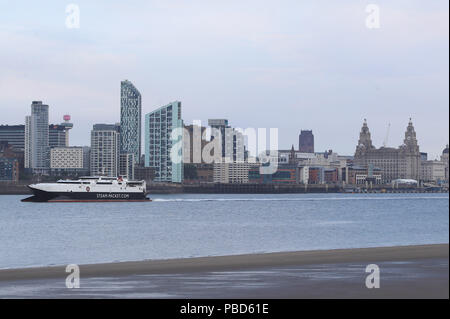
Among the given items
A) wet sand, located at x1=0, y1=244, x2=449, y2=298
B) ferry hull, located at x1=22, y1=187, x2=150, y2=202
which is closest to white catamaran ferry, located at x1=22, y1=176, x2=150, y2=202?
ferry hull, located at x1=22, y1=187, x2=150, y2=202

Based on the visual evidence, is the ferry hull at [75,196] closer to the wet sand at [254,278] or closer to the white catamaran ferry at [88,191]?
the white catamaran ferry at [88,191]

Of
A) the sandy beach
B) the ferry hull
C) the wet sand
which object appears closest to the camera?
the wet sand

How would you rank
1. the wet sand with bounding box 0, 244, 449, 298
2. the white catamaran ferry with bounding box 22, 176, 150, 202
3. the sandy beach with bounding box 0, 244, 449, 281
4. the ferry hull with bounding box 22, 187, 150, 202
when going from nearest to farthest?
the wet sand with bounding box 0, 244, 449, 298, the sandy beach with bounding box 0, 244, 449, 281, the ferry hull with bounding box 22, 187, 150, 202, the white catamaran ferry with bounding box 22, 176, 150, 202

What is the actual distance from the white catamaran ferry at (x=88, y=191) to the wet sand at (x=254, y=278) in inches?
4756

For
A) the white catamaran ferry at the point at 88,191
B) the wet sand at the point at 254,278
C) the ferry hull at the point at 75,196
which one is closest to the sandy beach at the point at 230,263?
the wet sand at the point at 254,278

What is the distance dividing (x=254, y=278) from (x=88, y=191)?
130 meters

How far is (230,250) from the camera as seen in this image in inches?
1839

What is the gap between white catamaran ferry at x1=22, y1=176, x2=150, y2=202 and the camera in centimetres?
14788

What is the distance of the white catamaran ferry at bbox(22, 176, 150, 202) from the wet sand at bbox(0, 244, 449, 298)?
120800mm

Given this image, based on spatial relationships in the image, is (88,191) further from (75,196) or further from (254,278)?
(254,278)

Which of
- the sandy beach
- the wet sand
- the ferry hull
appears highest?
the wet sand

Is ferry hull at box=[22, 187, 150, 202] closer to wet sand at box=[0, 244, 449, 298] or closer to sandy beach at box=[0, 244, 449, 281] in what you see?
sandy beach at box=[0, 244, 449, 281]

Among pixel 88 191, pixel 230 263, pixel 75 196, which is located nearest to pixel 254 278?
pixel 230 263
